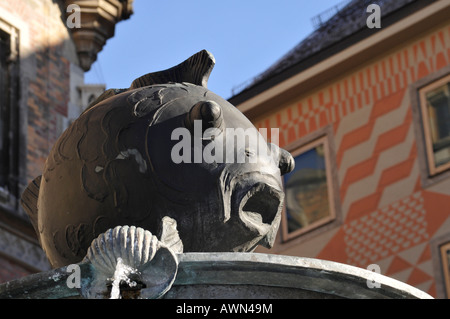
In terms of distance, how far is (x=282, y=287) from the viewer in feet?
15.1

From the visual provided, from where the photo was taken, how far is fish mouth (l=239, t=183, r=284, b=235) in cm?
508

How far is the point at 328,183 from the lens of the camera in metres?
21.3

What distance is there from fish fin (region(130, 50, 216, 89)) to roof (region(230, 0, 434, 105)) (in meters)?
14.9

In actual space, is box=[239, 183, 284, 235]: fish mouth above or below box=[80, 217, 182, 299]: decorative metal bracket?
above

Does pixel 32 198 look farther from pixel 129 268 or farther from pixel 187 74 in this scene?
pixel 129 268

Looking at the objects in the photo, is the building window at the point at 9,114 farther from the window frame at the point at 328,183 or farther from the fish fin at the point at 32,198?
the fish fin at the point at 32,198

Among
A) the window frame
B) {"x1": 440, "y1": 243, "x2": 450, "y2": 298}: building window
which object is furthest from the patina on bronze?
the window frame

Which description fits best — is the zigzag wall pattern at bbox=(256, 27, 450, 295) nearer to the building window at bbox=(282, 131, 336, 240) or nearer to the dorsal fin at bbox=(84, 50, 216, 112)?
the building window at bbox=(282, 131, 336, 240)

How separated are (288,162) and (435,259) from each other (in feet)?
45.5

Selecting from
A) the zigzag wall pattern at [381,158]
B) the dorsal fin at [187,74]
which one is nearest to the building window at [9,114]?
the zigzag wall pattern at [381,158]

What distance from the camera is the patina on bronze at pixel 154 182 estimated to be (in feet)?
16.2

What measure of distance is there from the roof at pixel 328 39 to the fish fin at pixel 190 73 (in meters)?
14.9

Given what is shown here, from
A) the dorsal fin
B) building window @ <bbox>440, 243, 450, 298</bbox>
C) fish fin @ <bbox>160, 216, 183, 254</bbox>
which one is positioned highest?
building window @ <bbox>440, 243, 450, 298</bbox>
